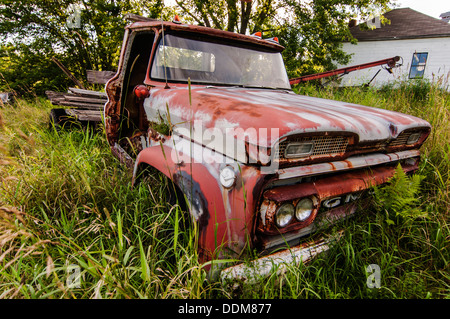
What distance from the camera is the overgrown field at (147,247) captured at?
1264mm

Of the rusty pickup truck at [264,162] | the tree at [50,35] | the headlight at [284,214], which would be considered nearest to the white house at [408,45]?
the tree at [50,35]

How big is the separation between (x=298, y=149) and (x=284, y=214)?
339 millimetres

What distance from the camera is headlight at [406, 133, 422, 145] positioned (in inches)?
75.6

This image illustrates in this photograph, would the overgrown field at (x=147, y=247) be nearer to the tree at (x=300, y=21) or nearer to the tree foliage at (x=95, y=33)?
the tree foliage at (x=95, y=33)

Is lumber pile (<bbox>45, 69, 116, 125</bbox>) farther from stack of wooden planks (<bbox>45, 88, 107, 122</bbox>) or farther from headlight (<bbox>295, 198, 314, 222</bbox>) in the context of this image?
headlight (<bbox>295, 198, 314, 222</bbox>)

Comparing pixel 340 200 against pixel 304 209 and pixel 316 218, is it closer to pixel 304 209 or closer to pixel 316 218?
pixel 316 218

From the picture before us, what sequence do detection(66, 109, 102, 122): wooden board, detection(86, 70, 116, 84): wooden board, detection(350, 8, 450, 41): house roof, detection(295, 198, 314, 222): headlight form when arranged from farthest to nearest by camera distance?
detection(350, 8, 450, 41): house roof
detection(86, 70, 116, 84): wooden board
detection(66, 109, 102, 122): wooden board
detection(295, 198, 314, 222): headlight

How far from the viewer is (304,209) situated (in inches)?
52.9

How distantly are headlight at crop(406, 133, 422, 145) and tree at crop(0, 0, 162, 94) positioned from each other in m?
11.4

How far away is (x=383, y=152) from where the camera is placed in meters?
1.75

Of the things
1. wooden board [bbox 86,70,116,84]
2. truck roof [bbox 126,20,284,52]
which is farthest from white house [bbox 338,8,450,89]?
truck roof [bbox 126,20,284,52]

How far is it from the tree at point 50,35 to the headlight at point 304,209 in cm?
1153
